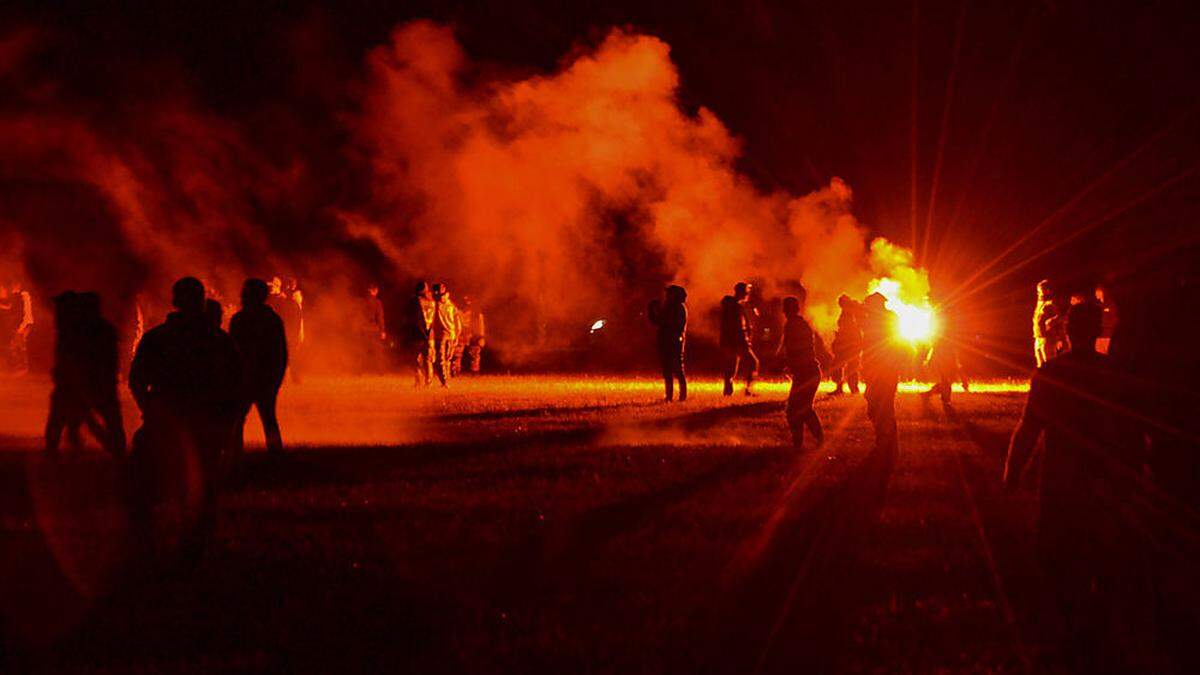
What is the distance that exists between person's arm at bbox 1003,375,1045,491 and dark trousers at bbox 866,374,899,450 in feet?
12.7

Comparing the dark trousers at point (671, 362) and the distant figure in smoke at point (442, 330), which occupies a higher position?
the distant figure in smoke at point (442, 330)

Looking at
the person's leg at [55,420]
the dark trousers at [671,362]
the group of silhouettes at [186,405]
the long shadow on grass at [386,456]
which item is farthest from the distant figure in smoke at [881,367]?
the person's leg at [55,420]

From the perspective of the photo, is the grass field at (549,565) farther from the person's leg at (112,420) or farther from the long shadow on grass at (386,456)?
the person's leg at (112,420)

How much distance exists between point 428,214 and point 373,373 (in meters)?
4.26

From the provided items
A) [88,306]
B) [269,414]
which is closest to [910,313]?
[269,414]

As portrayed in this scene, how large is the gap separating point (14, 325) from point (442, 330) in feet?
32.0

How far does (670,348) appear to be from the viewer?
53.5 ft

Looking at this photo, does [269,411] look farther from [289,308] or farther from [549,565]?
[289,308]

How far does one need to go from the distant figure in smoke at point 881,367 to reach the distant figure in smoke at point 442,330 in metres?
10.4

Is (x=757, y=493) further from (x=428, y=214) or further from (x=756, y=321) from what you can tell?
(x=428, y=214)

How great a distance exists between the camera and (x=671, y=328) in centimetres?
1611

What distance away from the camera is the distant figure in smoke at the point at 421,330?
1861 centimetres

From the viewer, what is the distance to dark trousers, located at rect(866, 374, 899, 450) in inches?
382

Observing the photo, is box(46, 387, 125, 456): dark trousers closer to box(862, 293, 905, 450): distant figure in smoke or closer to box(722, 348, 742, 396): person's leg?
box(862, 293, 905, 450): distant figure in smoke
